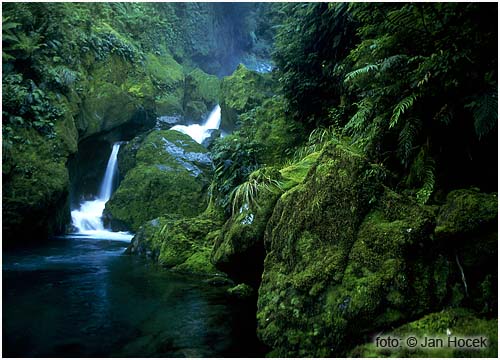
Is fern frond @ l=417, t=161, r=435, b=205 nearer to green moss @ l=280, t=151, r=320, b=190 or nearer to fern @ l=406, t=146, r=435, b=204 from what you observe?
fern @ l=406, t=146, r=435, b=204

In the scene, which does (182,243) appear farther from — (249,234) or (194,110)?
(194,110)

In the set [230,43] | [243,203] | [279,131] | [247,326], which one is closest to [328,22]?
[279,131]

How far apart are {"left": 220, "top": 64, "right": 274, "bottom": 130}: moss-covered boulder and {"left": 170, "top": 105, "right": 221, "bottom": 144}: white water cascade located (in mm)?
2427

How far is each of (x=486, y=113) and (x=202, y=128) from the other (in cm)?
1934

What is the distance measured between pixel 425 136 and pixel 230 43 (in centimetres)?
2971

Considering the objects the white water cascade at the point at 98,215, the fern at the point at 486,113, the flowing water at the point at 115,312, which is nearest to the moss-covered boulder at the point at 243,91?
the white water cascade at the point at 98,215

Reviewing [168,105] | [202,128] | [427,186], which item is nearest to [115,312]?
[427,186]

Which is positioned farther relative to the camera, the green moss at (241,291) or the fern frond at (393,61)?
the green moss at (241,291)

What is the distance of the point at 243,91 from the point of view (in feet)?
56.8

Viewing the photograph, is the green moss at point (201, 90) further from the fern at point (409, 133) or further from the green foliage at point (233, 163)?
the fern at point (409, 133)

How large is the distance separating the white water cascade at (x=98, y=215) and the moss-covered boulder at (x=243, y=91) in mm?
5896

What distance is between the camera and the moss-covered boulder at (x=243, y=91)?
1675 cm

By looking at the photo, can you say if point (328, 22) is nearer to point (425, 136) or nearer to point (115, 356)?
point (425, 136)

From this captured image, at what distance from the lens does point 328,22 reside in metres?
8.18
